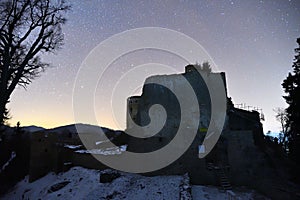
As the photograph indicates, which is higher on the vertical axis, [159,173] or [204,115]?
[204,115]

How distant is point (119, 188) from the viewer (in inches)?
519

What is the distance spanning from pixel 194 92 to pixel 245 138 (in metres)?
5.61

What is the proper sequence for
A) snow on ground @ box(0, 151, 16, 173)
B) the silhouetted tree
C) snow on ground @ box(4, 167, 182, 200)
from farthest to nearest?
snow on ground @ box(0, 151, 16, 173) → the silhouetted tree → snow on ground @ box(4, 167, 182, 200)

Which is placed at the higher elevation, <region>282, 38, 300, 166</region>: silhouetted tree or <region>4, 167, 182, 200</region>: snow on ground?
<region>282, 38, 300, 166</region>: silhouetted tree

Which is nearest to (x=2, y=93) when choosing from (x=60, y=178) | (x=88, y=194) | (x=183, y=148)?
(x=88, y=194)

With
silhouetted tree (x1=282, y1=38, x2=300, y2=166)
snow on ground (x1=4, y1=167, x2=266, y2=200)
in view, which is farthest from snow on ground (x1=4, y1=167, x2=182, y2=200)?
silhouetted tree (x1=282, y1=38, x2=300, y2=166)

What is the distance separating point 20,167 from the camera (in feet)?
81.1

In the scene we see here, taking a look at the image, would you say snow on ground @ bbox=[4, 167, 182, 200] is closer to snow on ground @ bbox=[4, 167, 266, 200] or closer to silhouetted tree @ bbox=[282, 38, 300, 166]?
snow on ground @ bbox=[4, 167, 266, 200]

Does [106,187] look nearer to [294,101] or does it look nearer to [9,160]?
[294,101]

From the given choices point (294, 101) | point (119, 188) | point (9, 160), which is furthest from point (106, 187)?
point (9, 160)

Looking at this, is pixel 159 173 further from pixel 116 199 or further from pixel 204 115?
pixel 204 115

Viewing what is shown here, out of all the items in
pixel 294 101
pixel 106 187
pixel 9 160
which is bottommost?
pixel 106 187

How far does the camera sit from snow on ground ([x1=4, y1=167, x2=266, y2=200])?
Result: 41.2 feet

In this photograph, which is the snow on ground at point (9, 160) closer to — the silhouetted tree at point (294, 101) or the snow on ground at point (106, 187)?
the snow on ground at point (106, 187)
